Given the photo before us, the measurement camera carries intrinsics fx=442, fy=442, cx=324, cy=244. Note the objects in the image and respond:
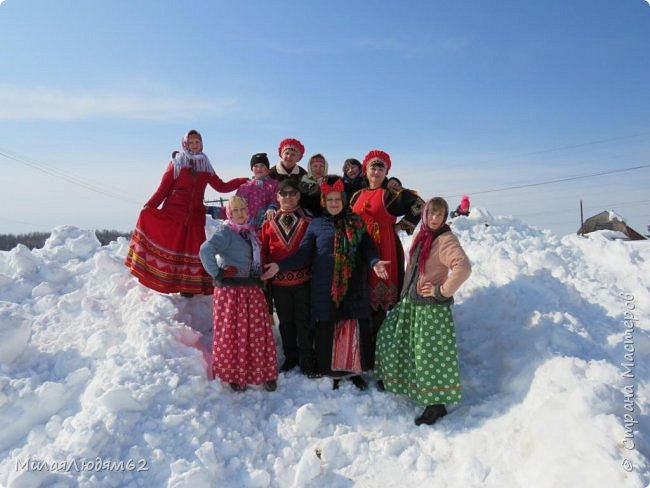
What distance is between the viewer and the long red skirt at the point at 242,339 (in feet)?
12.7

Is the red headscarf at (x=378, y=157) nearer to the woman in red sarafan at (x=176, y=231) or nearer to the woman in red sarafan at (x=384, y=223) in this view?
the woman in red sarafan at (x=384, y=223)

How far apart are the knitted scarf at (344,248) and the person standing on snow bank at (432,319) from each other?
0.52m

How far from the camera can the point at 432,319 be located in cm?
362

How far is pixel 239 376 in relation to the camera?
3.88 m

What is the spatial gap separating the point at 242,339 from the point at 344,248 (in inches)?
47.4

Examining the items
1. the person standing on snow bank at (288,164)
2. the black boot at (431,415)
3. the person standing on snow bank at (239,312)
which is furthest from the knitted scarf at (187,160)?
the black boot at (431,415)

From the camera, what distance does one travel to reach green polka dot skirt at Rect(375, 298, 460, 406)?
11.8 ft

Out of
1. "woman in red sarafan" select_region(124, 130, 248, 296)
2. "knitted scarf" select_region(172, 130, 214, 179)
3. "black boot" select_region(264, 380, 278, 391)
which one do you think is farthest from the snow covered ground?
"knitted scarf" select_region(172, 130, 214, 179)

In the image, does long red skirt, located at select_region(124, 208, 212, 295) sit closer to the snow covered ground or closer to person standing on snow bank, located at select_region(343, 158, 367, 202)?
the snow covered ground

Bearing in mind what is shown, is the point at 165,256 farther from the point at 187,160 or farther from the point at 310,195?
the point at 310,195

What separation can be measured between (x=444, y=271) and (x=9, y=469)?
136 inches

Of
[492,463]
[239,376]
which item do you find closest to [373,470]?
[492,463]

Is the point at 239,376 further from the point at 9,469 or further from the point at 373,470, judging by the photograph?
the point at 9,469

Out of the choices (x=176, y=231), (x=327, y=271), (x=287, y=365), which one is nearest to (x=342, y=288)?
(x=327, y=271)
